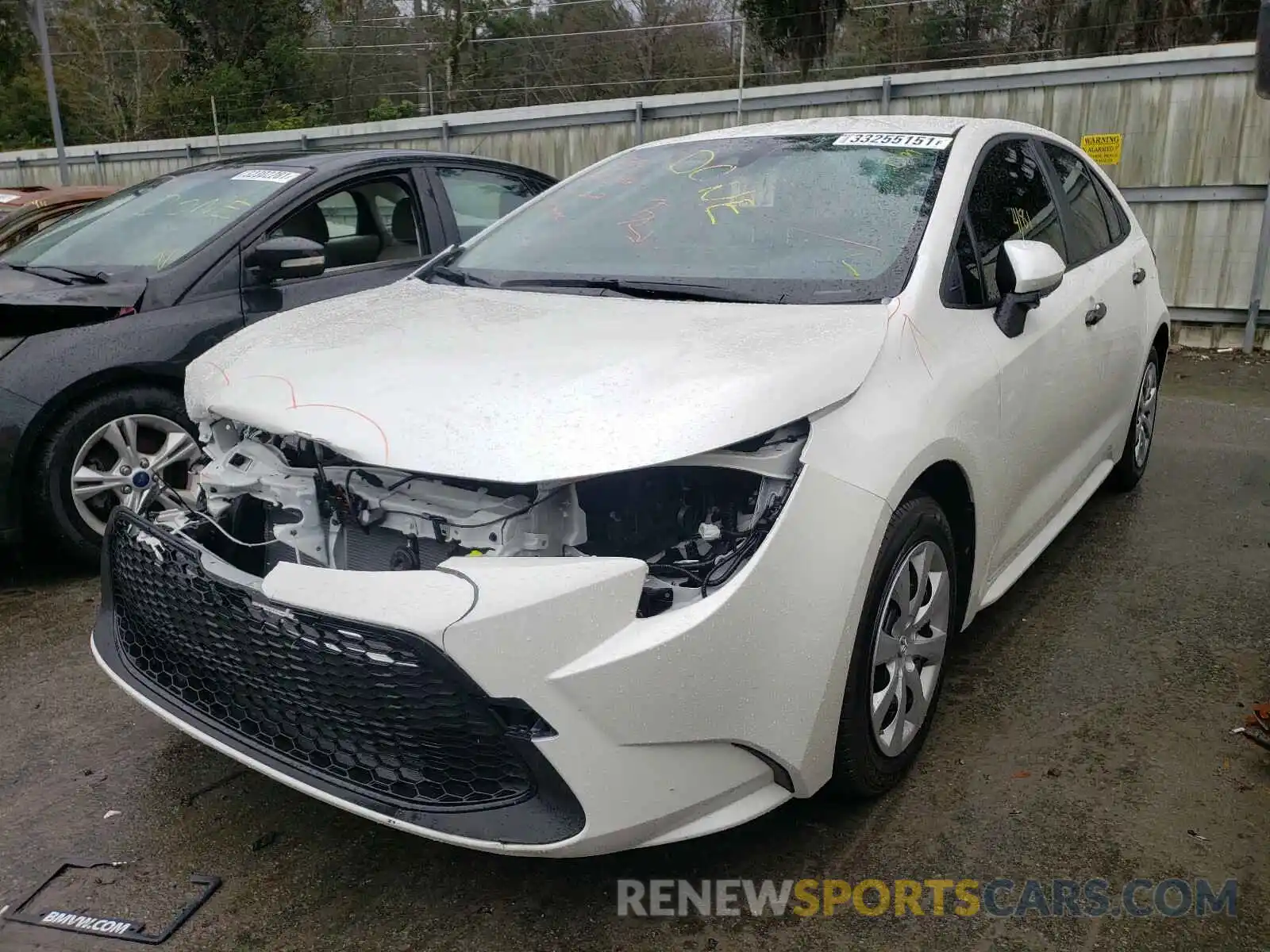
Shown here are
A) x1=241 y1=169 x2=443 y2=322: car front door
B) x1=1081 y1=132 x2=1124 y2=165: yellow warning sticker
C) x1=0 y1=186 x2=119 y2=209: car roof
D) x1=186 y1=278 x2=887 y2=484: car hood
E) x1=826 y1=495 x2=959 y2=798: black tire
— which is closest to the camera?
x1=186 y1=278 x2=887 y2=484: car hood

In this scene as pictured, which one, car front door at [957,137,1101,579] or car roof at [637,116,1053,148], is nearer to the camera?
car front door at [957,137,1101,579]

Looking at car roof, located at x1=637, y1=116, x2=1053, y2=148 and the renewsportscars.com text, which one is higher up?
car roof, located at x1=637, y1=116, x2=1053, y2=148

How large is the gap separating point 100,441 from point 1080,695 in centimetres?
358

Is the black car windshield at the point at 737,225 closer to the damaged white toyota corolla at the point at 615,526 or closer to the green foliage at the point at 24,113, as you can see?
the damaged white toyota corolla at the point at 615,526

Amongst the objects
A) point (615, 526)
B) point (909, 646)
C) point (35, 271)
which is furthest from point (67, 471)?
point (909, 646)

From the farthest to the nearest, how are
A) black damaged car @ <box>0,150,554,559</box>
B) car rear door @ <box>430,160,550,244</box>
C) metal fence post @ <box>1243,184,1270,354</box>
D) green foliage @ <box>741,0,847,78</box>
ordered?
green foliage @ <box>741,0,847,78</box> < metal fence post @ <box>1243,184,1270,354</box> < car rear door @ <box>430,160,550,244</box> < black damaged car @ <box>0,150,554,559</box>

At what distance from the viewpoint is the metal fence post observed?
324 inches

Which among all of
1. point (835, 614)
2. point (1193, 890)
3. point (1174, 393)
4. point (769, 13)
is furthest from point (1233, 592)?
point (769, 13)

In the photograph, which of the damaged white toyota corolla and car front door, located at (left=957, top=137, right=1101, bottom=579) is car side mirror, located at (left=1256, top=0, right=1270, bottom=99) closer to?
car front door, located at (left=957, top=137, right=1101, bottom=579)

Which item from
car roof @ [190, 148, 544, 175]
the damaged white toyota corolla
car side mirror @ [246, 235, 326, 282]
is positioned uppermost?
car roof @ [190, 148, 544, 175]

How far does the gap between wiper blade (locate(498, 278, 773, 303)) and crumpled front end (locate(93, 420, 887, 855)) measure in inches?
29.0

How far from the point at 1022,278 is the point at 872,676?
121 cm

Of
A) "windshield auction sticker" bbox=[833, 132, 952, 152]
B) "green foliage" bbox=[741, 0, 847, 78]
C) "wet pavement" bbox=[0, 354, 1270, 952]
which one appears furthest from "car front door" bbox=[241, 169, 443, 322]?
"green foliage" bbox=[741, 0, 847, 78]

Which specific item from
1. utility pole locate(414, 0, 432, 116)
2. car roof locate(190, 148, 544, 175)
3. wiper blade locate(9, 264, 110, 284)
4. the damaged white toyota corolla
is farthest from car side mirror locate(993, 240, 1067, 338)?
utility pole locate(414, 0, 432, 116)
